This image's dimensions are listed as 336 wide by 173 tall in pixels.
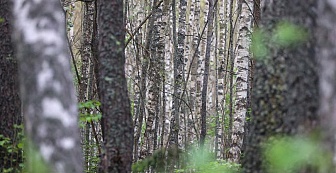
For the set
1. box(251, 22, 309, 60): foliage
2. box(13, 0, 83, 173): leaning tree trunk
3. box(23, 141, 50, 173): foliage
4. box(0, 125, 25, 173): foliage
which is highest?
box(251, 22, 309, 60): foliage

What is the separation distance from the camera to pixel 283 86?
3.82 metres

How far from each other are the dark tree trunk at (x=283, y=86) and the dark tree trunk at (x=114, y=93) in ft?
4.38

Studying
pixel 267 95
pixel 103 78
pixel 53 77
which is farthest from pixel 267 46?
pixel 103 78

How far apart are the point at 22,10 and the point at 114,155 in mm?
1837

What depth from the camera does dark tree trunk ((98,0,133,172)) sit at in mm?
5012

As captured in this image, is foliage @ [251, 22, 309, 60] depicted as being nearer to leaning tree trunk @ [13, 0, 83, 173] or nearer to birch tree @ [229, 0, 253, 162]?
leaning tree trunk @ [13, 0, 83, 173]

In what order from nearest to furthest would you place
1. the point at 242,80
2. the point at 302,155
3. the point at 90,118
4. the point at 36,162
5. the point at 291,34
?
the point at 302,155 → the point at 36,162 → the point at 291,34 → the point at 90,118 → the point at 242,80

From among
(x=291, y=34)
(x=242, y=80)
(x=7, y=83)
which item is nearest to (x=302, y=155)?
(x=291, y=34)

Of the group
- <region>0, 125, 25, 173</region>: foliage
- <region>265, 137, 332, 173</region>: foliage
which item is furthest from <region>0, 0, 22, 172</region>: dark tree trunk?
<region>265, 137, 332, 173</region>: foliage

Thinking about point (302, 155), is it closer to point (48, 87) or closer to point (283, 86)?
point (283, 86)

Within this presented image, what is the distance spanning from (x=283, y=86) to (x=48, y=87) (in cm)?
150

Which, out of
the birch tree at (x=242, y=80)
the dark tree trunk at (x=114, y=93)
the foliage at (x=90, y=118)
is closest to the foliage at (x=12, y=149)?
the foliage at (x=90, y=118)

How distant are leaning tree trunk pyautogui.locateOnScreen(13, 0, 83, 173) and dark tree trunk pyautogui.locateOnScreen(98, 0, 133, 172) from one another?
5.14ft

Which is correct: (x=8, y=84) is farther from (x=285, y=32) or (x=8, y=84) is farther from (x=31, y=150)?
(x=285, y=32)
